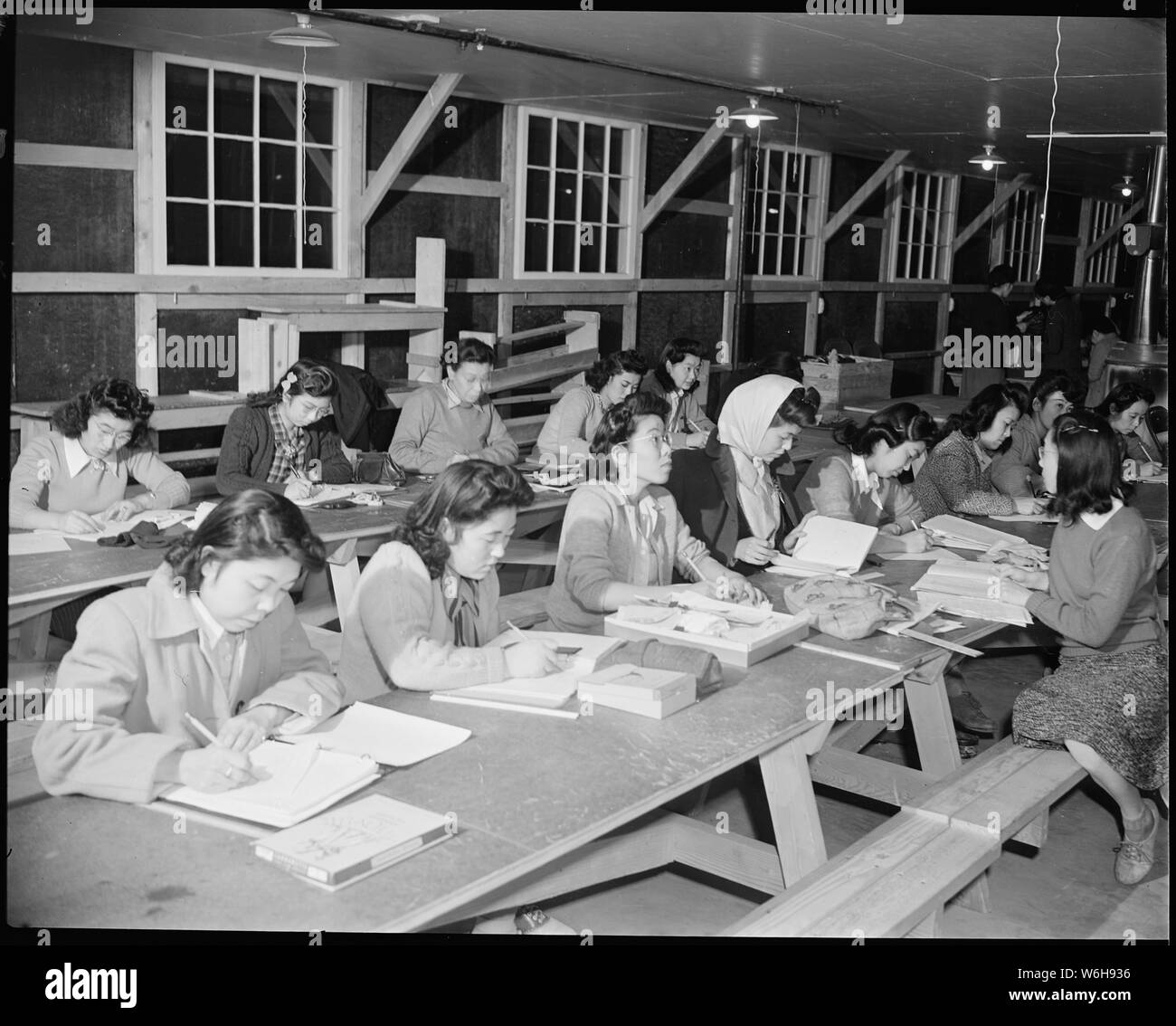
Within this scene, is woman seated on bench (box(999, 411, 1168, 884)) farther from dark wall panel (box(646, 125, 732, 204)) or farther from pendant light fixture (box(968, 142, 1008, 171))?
dark wall panel (box(646, 125, 732, 204))

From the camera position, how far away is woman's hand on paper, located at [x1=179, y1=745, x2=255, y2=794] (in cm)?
242

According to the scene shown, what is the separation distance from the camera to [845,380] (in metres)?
9.96

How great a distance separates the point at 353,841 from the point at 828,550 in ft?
9.19

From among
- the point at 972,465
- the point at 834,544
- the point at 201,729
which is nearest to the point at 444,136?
the point at 972,465

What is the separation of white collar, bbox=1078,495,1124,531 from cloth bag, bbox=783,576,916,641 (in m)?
0.58

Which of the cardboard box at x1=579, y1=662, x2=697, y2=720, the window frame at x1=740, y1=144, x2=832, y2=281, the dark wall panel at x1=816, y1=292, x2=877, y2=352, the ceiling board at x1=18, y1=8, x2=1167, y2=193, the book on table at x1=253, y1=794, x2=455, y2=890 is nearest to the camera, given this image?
the book on table at x1=253, y1=794, x2=455, y2=890

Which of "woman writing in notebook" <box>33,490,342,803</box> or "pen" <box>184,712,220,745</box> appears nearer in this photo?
"woman writing in notebook" <box>33,490,342,803</box>

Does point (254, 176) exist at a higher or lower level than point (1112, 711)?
higher

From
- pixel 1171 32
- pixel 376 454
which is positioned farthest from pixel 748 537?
pixel 1171 32

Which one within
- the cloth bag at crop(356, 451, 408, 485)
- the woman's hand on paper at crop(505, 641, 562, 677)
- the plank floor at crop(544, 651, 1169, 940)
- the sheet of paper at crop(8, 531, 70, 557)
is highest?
the cloth bag at crop(356, 451, 408, 485)

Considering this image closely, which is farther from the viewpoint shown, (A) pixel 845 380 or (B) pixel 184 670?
(A) pixel 845 380

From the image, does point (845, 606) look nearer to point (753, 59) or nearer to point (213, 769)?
point (213, 769)

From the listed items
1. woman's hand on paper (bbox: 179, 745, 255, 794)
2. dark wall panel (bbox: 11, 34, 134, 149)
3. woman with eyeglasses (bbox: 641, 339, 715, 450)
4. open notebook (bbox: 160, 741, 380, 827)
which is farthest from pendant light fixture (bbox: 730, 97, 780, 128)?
woman's hand on paper (bbox: 179, 745, 255, 794)

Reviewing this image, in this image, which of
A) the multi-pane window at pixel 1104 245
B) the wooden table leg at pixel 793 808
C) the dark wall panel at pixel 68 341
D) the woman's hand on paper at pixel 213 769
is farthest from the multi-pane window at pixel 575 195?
the multi-pane window at pixel 1104 245
